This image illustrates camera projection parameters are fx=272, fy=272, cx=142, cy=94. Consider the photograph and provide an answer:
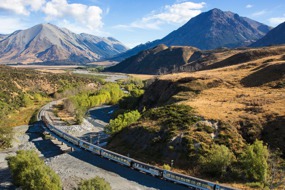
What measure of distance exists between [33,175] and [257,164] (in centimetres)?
2833

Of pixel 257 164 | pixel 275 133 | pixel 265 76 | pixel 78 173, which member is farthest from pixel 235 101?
pixel 78 173

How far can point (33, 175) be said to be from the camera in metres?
32.3

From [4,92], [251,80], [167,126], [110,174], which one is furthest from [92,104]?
[110,174]

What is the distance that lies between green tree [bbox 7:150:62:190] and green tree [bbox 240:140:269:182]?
80.9 feet

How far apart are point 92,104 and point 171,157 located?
84584 mm

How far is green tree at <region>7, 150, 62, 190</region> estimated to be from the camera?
3106cm

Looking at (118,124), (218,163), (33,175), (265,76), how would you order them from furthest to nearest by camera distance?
1. (265,76)
2. (118,124)
3. (218,163)
4. (33,175)

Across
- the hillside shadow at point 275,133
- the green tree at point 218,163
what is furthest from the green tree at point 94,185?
the hillside shadow at point 275,133

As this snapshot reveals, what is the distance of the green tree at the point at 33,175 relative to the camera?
3106 cm

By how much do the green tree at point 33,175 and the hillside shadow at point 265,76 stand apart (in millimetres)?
68191

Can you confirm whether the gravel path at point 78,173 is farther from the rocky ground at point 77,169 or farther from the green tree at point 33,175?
the green tree at point 33,175

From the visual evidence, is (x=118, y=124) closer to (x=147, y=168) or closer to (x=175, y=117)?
(x=175, y=117)

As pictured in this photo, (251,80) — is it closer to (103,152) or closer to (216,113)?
(216,113)

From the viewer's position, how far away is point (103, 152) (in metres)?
46.2
